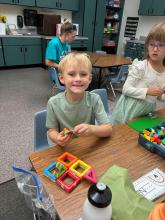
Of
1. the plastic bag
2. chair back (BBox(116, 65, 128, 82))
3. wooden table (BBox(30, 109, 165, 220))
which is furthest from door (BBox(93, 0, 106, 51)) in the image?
the plastic bag

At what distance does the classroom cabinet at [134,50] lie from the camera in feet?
18.6

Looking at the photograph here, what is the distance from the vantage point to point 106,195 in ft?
1.54

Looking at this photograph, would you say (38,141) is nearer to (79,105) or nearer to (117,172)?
(79,105)

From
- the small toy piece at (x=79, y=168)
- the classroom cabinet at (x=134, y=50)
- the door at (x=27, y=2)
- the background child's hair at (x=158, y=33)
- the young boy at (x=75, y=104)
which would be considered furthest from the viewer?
the classroom cabinet at (x=134, y=50)

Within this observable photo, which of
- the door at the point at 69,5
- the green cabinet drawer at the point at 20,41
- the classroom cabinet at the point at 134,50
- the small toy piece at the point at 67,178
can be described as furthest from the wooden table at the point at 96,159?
the door at the point at 69,5

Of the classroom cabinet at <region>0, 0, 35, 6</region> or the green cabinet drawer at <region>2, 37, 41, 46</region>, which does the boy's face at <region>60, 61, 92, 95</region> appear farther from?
the classroom cabinet at <region>0, 0, 35, 6</region>

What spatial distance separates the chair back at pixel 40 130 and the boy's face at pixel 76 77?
0.33 metres

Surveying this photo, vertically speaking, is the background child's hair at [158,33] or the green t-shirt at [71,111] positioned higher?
the background child's hair at [158,33]

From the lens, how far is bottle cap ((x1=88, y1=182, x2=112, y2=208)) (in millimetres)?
460

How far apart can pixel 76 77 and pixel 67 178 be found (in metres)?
0.57

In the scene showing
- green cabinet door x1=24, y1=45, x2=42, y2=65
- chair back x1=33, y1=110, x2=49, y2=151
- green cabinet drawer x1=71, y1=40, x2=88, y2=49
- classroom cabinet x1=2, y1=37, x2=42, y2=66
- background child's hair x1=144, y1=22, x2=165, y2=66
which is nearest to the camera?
background child's hair x1=144, y1=22, x2=165, y2=66

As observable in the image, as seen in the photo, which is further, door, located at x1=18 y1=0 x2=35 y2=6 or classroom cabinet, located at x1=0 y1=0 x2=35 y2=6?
door, located at x1=18 y1=0 x2=35 y2=6

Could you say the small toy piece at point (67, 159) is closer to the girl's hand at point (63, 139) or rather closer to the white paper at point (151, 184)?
the girl's hand at point (63, 139)

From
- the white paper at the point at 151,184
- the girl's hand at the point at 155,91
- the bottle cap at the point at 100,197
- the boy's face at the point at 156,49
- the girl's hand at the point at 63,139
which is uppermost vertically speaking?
the boy's face at the point at 156,49
